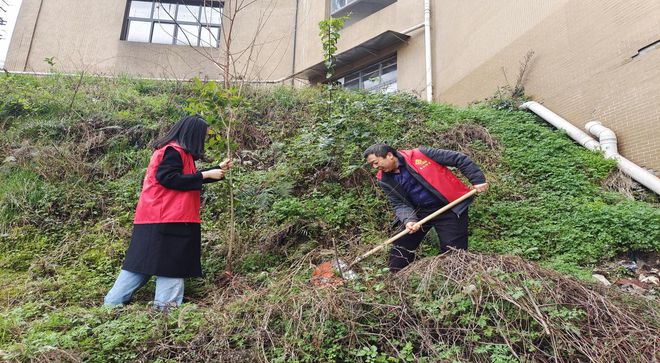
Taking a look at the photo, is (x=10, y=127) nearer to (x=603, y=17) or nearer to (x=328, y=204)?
(x=328, y=204)

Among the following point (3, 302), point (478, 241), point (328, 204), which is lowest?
point (3, 302)

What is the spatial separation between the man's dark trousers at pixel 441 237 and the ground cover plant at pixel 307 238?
21cm

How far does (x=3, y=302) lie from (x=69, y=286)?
1.57 feet

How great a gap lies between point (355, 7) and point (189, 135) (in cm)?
1060

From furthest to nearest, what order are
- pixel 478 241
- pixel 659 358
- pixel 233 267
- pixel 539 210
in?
1. pixel 539 210
2. pixel 478 241
3. pixel 233 267
4. pixel 659 358

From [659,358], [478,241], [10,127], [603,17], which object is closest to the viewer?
[659,358]

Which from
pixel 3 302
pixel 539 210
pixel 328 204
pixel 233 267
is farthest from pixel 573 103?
pixel 3 302

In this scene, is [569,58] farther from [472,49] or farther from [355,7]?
[355,7]

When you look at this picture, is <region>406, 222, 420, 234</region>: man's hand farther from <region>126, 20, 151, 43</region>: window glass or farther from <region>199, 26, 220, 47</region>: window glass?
<region>126, 20, 151, 43</region>: window glass

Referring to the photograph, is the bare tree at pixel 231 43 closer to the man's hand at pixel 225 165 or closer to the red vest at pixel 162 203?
the man's hand at pixel 225 165

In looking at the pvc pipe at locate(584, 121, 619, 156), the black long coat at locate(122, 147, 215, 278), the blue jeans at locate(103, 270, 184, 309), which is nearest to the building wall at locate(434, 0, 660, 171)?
the pvc pipe at locate(584, 121, 619, 156)

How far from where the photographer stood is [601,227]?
4113mm

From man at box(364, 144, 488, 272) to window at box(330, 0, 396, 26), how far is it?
Answer: 9.49 meters

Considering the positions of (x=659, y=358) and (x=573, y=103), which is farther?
(x=573, y=103)
